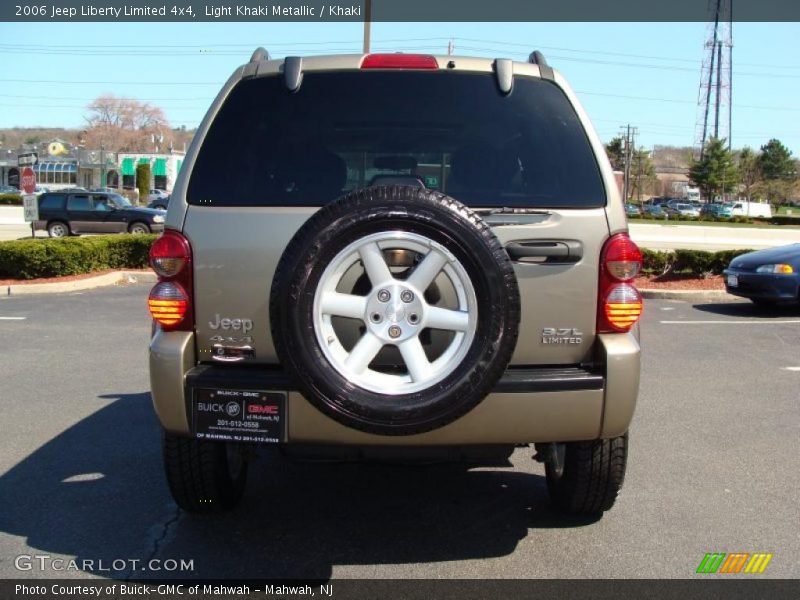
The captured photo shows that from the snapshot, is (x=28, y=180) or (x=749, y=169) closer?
(x=28, y=180)

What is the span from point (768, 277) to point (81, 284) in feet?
35.8

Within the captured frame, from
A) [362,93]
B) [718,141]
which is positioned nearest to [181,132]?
[718,141]

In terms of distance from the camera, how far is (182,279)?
3.21 metres

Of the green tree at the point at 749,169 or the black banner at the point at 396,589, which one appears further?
the green tree at the point at 749,169

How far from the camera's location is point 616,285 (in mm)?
3201

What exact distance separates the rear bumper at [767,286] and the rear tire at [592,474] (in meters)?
8.71

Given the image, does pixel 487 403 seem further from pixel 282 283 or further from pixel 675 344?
pixel 675 344

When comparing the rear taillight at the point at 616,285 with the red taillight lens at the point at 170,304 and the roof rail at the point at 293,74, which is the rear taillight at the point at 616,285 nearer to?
the roof rail at the point at 293,74

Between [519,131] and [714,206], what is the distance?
68072mm

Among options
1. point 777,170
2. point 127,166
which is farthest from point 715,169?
point 127,166

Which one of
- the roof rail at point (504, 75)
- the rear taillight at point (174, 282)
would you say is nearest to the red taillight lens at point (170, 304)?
the rear taillight at point (174, 282)

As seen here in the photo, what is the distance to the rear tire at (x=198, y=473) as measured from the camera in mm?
3559

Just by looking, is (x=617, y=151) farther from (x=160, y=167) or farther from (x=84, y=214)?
(x=84, y=214)

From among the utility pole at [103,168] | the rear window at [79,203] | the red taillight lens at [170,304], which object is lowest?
the red taillight lens at [170,304]
